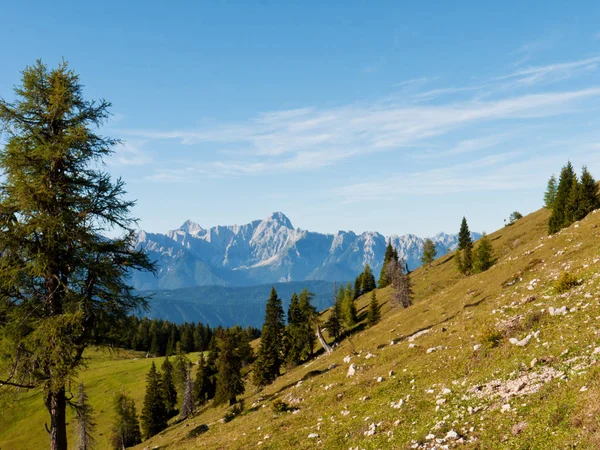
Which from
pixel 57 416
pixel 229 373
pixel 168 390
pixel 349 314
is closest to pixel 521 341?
pixel 57 416

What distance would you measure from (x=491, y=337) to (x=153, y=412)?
79.7m

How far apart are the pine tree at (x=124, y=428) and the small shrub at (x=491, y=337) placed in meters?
77.6

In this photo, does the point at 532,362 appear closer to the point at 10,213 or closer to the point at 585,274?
the point at 585,274

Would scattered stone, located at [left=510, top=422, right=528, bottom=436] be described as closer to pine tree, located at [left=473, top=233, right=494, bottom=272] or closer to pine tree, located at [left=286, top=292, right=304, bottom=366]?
pine tree, located at [left=473, top=233, right=494, bottom=272]

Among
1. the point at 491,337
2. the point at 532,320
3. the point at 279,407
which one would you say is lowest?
the point at 279,407

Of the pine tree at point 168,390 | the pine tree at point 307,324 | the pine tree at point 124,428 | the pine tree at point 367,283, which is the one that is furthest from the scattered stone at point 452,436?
the pine tree at point 367,283

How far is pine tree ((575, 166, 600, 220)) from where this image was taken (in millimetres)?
56719

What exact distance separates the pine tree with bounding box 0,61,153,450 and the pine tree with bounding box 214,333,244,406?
44.2 m

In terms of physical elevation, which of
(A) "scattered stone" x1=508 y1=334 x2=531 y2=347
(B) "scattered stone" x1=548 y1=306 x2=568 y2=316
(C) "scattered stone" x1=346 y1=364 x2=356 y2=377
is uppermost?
(B) "scattered stone" x1=548 y1=306 x2=568 y2=316

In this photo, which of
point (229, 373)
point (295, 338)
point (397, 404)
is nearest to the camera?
point (397, 404)

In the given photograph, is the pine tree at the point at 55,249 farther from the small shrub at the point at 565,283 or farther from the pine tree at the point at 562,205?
the pine tree at the point at 562,205

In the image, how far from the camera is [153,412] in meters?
76.9

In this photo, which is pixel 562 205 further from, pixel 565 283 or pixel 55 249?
pixel 55 249

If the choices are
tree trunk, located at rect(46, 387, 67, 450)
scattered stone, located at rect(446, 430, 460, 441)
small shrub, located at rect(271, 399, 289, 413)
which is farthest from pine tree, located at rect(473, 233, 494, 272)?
tree trunk, located at rect(46, 387, 67, 450)
